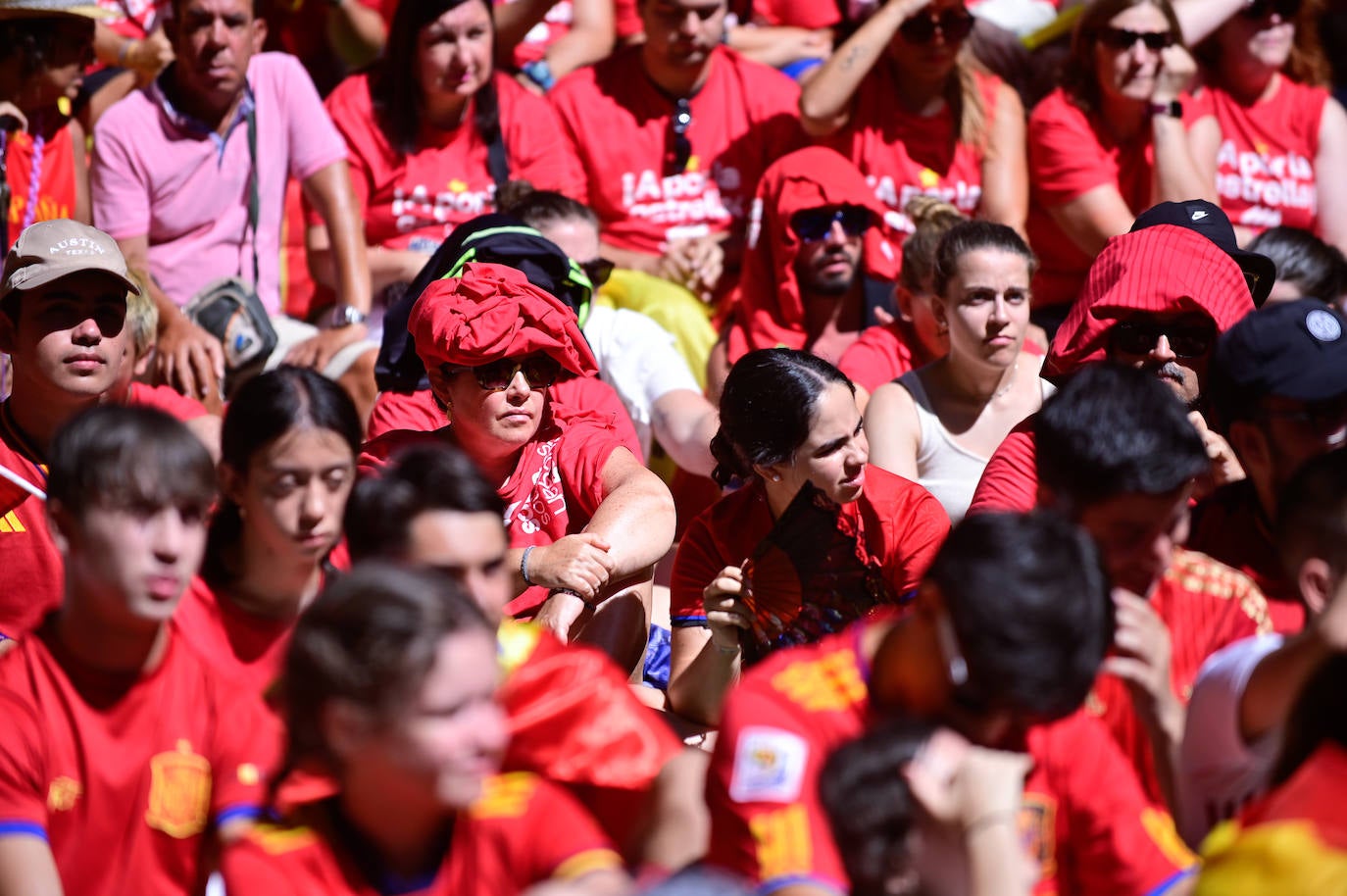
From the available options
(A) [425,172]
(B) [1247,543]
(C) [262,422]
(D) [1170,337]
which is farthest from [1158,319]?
(A) [425,172]

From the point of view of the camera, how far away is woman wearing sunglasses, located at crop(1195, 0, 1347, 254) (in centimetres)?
569

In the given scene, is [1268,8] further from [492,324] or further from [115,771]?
[115,771]

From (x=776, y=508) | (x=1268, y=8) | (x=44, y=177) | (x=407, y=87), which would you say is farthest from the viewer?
(x=1268, y=8)

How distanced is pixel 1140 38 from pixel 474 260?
2.32 m

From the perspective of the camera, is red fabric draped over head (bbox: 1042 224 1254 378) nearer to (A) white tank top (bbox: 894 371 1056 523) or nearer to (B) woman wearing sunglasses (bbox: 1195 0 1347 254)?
(A) white tank top (bbox: 894 371 1056 523)

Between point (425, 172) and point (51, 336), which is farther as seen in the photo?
point (425, 172)

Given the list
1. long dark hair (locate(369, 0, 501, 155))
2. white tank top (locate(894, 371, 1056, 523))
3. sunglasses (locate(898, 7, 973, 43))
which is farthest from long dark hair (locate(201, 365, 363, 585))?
sunglasses (locate(898, 7, 973, 43))

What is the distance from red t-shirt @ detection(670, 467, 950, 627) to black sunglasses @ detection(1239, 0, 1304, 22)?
2.82 meters

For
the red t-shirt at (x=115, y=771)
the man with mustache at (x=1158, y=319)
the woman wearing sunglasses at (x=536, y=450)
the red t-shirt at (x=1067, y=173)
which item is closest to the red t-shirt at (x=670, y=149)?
the red t-shirt at (x=1067, y=173)

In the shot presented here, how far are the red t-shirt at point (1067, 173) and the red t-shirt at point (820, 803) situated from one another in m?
3.07

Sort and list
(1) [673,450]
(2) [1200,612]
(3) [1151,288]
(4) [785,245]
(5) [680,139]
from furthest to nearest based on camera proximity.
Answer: (5) [680,139]
(4) [785,245]
(1) [673,450]
(3) [1151,288]
(2) [1200,612]

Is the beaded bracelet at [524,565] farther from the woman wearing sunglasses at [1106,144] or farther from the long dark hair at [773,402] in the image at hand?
the woman wearing sunglasses at [1106,144]

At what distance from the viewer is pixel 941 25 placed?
5301 millimetres

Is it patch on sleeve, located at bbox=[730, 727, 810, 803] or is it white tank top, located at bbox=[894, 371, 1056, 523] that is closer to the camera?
patch on sleeve, located at bbox=[730, 727, 810, 803]
